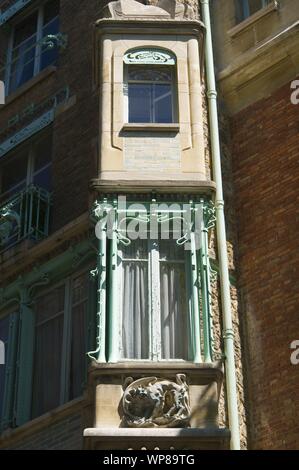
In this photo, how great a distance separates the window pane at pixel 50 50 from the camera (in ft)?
66.5

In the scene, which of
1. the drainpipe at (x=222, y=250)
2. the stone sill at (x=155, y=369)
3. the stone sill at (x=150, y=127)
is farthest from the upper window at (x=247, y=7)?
the stone sill at (x=155, y=369)

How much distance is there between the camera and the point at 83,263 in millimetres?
15633

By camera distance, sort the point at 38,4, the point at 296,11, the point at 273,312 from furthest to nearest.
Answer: the point at 38,4, the point at 296,11, the point at 273,312

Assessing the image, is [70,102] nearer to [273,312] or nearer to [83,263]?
[83,263]

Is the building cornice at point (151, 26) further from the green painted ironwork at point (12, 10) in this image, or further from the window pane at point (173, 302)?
the green painted ironwork at point (12, 10)

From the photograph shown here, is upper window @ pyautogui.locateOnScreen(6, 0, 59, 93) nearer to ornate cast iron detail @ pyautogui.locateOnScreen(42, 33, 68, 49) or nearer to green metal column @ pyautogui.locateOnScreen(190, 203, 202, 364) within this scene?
ornate cast iron detail @ pyautogui.locateOnScreen(42, 33, 68, 49)

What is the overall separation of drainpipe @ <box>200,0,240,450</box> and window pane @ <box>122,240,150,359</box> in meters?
1.19

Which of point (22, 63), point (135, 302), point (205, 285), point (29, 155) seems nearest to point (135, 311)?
point (135, 302)

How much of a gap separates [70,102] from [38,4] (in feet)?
13.8

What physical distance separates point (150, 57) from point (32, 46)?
18.9 feet

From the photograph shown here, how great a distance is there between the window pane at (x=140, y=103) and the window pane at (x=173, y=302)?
7.91 ft

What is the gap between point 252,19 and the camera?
17625mm
